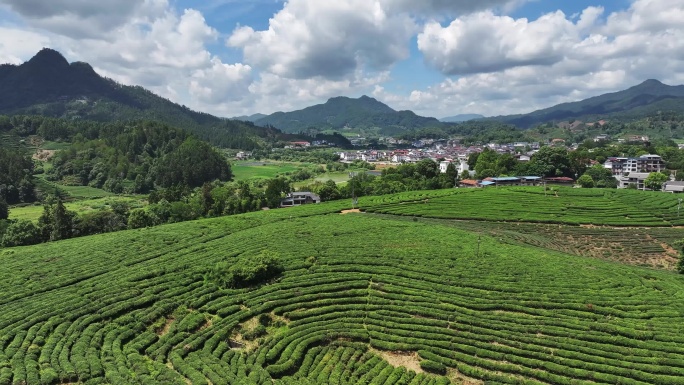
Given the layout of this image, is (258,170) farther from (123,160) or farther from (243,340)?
(243,340)

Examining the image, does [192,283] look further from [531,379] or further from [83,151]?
[83,151]

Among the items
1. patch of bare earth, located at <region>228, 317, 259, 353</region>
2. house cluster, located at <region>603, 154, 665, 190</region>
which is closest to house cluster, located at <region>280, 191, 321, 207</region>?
patch of bare earth, located at <region>228, 317, 259, 353</region>

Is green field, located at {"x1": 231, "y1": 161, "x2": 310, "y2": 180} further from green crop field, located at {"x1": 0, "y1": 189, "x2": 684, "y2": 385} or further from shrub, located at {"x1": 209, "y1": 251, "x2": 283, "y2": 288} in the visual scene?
shrub, located at {"x1": 209, "y1": 251, "x2": 283, "y2": 288}

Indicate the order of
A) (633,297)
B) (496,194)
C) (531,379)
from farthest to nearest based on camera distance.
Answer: (496,194) → (633,297) → (531,379)

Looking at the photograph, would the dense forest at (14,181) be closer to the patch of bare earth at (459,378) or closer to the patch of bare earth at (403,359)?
the patch of bare earth at (403,359)


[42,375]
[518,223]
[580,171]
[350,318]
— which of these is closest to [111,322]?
[42,375]

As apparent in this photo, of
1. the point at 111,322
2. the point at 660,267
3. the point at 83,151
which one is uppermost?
the point at 83,151

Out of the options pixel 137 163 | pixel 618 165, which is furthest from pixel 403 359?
pixel 137 163
